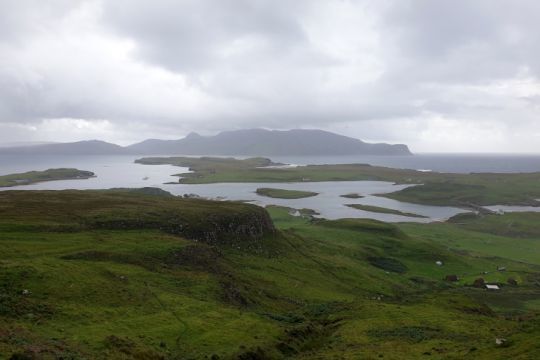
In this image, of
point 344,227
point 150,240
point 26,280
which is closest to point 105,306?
point 26,280

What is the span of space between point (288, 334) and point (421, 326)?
17512 mm

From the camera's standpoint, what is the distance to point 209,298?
5591 centimetres

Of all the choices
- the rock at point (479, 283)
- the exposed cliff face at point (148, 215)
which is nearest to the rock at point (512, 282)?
the rock at point (479, 283)

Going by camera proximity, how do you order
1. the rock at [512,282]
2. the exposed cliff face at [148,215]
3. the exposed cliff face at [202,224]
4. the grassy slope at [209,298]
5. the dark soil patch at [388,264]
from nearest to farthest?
the grassy slope at [209,298] < the exposed cliff face at [148,215] < the exposed cliff face at [202,224] < the rock at [512,282] < the dark soil patch at [388,264]

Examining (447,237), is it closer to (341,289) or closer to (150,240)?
(341,289)

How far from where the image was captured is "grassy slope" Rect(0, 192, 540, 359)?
A: 38.7 meters

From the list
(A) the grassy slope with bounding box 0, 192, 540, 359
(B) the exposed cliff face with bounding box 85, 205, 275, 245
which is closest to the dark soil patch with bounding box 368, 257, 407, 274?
(A) the grassy slope with bounding box 0, 192, 540, 359

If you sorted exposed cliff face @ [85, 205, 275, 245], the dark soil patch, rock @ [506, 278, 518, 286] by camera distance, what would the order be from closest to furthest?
exposed cliff face @ [85, 205, 275, 245] → rock @ [506, 278, 518, 286] → the dark soil patch

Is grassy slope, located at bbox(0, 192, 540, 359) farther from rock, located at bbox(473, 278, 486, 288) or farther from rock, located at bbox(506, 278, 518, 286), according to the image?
rock, located at bbox(473, 278, 486, 288)

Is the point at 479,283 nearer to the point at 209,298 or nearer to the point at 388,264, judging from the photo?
the point at 388,264

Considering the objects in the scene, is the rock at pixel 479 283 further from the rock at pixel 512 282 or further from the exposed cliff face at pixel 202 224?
the exposed cliff face at pixel 202 224

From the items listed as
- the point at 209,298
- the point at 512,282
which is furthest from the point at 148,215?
the point at 512,282

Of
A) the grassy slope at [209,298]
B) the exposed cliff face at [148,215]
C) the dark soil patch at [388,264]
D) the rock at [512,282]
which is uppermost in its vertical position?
the exposed cliff face at [148,215]

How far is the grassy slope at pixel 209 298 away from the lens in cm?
3872
